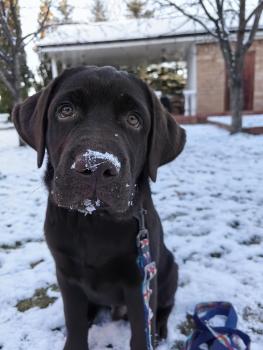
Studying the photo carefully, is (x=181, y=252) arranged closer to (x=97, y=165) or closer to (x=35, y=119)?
(x=35, y=119)

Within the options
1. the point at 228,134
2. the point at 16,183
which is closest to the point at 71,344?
the point at 16,183

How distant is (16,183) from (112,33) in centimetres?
1087

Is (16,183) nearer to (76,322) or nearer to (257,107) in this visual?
(76,322)

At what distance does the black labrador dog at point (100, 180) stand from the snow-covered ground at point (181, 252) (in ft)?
1.09

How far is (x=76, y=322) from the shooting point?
80.4 inches

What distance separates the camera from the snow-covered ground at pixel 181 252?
226 cm

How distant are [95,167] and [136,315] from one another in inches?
35.6

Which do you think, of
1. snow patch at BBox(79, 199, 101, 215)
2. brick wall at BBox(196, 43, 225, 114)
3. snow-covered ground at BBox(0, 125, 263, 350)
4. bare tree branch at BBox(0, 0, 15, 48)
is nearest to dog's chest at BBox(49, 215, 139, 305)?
snow patch at BBox(79, 199, 101, 215)

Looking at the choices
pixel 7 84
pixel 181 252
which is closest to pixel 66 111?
pixel 181 252

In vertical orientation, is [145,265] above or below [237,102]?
above

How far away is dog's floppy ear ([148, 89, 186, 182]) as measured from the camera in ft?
6.17

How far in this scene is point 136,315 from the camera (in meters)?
1.90

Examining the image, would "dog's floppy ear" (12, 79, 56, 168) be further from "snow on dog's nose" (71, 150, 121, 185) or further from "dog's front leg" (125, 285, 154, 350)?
"dog's front leg" (125, 285, 154, 350)

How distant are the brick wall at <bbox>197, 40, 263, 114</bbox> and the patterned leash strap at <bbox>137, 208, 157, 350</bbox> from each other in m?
12.7
